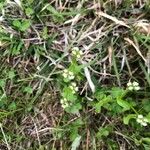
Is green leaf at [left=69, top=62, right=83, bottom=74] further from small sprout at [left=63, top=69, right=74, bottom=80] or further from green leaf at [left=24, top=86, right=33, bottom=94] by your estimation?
green leaf at [left=24, top=86, right=33, bottom=94]

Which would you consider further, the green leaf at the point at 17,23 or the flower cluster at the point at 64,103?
the green leaf at the point at 17,23

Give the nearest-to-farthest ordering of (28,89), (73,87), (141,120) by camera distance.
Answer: (141,120), (73,87), (28,89)

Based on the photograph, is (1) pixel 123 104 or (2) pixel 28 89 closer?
(1) pixel 123 104

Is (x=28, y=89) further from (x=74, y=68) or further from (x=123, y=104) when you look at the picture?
(x=123, y=104)

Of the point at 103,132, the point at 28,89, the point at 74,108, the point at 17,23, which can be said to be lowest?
the point at 103,132

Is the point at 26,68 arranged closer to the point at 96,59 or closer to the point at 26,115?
the point at 26,115

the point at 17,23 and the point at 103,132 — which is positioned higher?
the point at 17,23

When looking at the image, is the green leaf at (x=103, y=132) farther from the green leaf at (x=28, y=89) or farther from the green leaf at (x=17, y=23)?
the green leaf at (x=17, y=23)

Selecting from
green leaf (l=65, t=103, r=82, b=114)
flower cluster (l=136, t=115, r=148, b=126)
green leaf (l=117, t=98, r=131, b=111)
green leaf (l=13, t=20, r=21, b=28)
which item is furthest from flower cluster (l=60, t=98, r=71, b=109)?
green leaf (l=13, t=20, r=21, b=28)

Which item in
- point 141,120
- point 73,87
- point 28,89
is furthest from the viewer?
point 28,89

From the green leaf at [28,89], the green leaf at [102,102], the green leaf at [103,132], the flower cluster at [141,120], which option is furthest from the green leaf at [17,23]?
the flower cluster at [141,120]

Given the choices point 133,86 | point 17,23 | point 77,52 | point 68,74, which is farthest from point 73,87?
point 17,23

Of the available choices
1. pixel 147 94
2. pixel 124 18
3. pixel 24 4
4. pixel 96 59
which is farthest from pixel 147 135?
pixel 24 4
